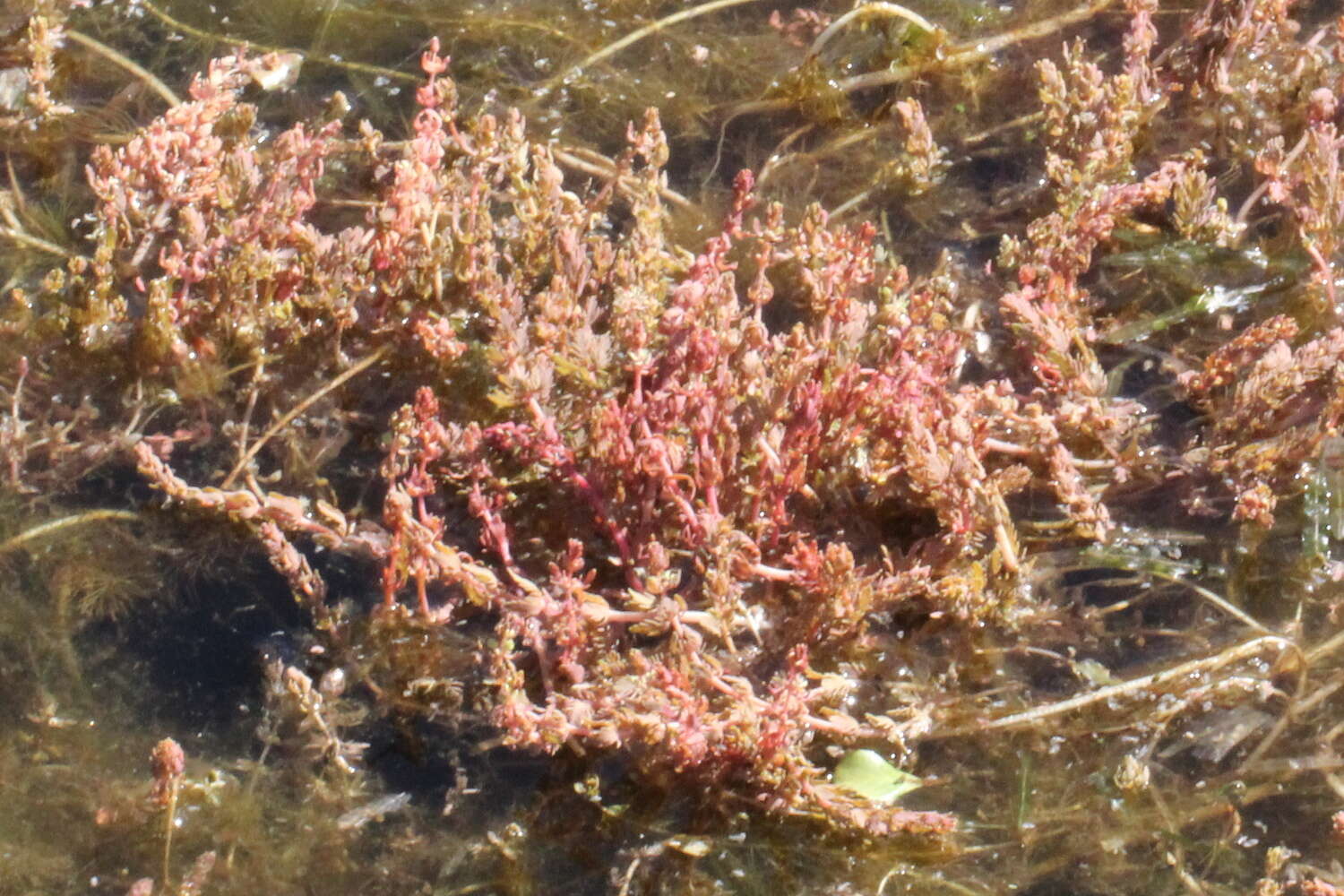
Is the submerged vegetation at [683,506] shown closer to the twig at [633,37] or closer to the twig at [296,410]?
the twig at [296,410]

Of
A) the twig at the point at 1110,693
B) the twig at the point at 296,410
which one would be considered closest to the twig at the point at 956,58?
the twig at the point at 296,410

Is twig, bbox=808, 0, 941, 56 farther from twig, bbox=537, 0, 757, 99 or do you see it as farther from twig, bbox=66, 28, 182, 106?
twig, bbox=66, 28, 182, 106

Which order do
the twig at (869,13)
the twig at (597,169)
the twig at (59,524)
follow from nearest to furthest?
the twig at (59,524), the twig at (597,169), the twig at (869,13)

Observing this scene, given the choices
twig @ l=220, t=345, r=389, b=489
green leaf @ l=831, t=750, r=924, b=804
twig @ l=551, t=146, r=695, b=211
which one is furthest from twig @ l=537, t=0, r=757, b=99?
green leaf @ l=831, t=750, r=924, b=804

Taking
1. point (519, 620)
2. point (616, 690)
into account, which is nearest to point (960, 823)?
point (616, 690)

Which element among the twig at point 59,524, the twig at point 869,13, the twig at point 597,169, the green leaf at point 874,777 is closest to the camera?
the green leaf at point 874,777
